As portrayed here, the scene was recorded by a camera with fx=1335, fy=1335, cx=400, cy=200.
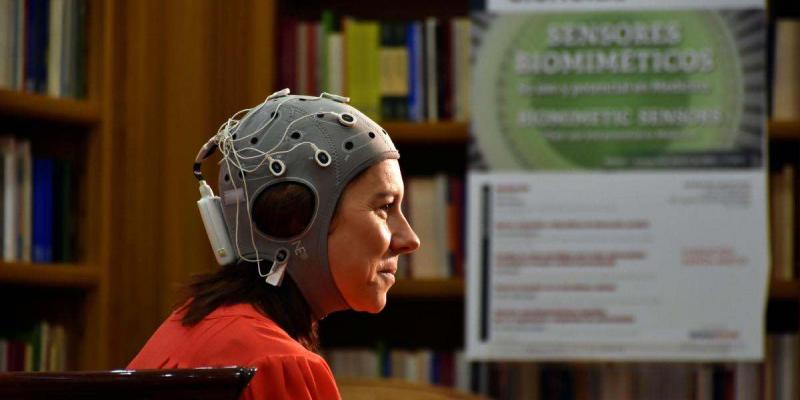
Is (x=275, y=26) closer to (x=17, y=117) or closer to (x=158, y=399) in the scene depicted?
(x=17, y=117)

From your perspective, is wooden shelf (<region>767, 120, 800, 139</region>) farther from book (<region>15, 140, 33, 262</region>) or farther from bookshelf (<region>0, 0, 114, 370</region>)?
book (<region>15, 140, 33, 262</region>)

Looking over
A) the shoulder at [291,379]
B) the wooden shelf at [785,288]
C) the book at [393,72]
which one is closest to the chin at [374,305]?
the shoulder at [291,379]

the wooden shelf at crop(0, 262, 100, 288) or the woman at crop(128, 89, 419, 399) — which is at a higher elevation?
the woman at crop(128, 89, 419, 399)

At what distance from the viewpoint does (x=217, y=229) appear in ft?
5.20

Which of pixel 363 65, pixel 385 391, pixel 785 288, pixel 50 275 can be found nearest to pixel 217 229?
pixel 385 391

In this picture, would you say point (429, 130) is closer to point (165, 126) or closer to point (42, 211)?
point (165, 126)

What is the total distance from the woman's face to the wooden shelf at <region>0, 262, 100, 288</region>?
1643 mm

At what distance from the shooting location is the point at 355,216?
5.18 ft

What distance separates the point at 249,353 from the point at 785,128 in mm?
2122

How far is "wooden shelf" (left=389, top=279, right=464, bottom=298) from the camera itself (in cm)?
325

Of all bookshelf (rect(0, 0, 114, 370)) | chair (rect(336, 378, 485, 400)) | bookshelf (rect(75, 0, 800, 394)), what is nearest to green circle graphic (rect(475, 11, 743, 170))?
bookshelf (rect(75, 0, 800, 394))

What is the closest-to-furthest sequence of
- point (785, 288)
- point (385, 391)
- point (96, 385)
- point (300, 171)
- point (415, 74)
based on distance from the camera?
point (96, 385) < point (300, 171) < point (385, 391) < point (785, 288) < point (415, 74)

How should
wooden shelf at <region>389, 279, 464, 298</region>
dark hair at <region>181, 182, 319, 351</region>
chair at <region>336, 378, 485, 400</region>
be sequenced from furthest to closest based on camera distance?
wooden shelf at <region>389, 279, 464, 298</region>
chair at <region>336, 378, 485, 400</region>
dark hair at <region>181, 182, 319, 351</region>

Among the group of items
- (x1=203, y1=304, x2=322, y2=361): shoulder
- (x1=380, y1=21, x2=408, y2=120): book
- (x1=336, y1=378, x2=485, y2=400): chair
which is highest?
(x1=380, y1=21, x2=408, y2=120): book
